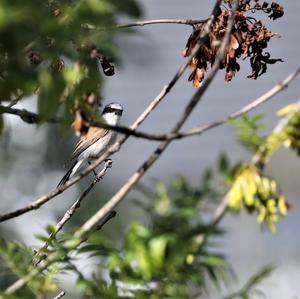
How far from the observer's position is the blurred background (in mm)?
7285

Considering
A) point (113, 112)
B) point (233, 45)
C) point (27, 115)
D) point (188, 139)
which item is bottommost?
point (27, 115)

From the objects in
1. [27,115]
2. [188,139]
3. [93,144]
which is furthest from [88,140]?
[27,115]

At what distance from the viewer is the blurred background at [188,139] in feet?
23.9

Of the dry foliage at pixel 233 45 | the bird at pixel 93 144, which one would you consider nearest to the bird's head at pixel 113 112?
the bird at pixel 93 144

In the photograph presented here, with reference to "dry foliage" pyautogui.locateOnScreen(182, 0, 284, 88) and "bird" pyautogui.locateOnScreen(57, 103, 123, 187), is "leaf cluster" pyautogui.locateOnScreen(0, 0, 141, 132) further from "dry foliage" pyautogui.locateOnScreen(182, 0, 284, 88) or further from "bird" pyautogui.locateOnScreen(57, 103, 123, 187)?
"bird" pyautogui.locateOnScreen(57, 103, 123, 187)

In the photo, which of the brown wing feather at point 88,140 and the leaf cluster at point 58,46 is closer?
the leaf cluster at point 58,46

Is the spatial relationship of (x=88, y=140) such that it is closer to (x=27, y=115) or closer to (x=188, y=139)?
(x=188, y=139)

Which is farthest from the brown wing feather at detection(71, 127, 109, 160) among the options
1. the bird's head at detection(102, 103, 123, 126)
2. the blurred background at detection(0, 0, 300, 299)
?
the blurred background at detection(0, 0, 300, 299)

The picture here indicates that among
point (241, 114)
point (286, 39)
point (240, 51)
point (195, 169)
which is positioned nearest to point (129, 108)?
point (195, 169)

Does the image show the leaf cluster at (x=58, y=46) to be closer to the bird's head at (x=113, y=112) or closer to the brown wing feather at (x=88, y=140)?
the bird's head at (x=113, y=112)

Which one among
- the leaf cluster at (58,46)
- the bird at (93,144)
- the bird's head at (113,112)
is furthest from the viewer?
the bird at (93,144)

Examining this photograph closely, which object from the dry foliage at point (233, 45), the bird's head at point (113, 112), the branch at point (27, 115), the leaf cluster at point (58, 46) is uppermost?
the bird's head at point (113, 112)

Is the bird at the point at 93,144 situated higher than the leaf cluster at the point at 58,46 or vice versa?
the bird at the point at 93,144

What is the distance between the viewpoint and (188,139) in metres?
9.82
